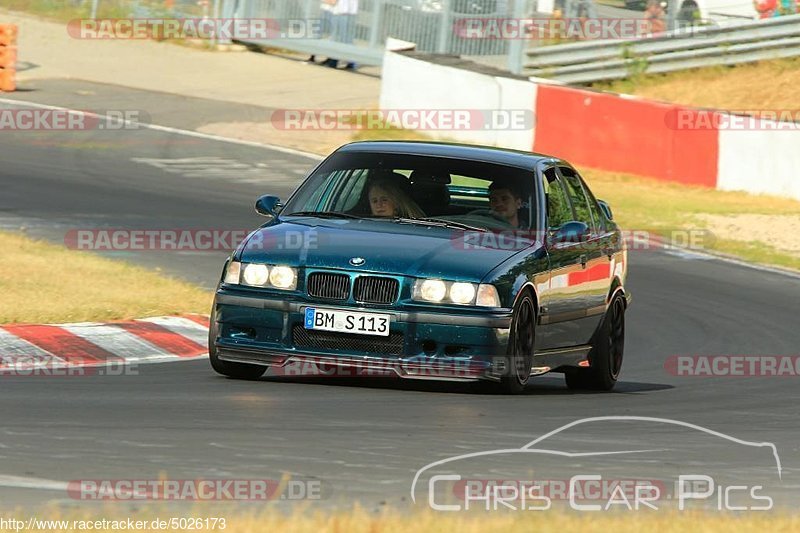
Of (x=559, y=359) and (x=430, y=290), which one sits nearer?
(x=430, y=290)

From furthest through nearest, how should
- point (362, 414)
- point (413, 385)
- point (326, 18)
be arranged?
point (326, 18)
point (413, 385)
point (362, 414)

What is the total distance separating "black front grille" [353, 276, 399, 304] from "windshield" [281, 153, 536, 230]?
37.5 inches

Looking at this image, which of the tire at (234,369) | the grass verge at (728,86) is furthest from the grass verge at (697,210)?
the tire at (234,369)

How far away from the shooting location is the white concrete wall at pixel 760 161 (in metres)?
23.8

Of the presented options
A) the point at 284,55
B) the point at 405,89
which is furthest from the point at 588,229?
the point at 284,55

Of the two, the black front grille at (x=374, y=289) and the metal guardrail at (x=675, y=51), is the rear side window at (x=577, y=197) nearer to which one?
the black front grille at (x=374, y=289)

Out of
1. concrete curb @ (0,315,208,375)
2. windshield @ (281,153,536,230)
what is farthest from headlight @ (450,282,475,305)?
concrete curb @ (0,315,208,375)

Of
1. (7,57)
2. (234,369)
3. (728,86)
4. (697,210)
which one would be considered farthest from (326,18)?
(234,369)

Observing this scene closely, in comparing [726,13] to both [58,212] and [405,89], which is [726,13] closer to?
[405,89]

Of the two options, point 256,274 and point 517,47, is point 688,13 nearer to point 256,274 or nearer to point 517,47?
point 517,47

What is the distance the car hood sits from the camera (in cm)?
912

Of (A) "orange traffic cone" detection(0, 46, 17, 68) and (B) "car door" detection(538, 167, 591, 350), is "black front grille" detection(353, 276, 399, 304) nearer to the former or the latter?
(B) "car door" detection(538, 167, 591, 350)

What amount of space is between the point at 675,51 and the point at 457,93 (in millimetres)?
6354

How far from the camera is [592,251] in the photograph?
35.7 feet
